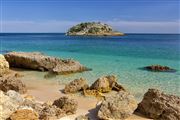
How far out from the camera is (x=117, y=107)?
28.2 feet

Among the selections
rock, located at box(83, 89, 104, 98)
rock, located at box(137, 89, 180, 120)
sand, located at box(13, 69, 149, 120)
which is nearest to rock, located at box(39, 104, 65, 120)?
sand, located at box(13, 69, 149, 120)

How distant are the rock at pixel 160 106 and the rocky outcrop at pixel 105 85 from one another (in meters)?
3.48

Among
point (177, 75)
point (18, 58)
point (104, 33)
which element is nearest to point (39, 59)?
point (18, 58)

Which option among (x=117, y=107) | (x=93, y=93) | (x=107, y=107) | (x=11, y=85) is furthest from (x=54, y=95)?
(x=117, y=107)

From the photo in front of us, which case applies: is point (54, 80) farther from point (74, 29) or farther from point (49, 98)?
point (74, 29)

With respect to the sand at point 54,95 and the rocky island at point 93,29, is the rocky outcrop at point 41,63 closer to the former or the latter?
the sand at point 54,95

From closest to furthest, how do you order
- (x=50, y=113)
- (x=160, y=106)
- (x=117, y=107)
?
(x=50, y=113), (x=117, y=107), (x=160, y=106)

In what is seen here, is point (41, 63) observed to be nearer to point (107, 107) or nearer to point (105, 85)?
point (105, 85)

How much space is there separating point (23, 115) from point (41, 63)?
11.5 metres

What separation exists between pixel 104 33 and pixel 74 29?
597 inches

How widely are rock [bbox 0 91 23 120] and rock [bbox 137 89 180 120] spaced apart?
3.91 meters

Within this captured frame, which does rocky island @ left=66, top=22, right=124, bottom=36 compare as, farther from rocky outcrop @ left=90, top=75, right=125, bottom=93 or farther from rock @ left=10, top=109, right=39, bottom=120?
rock @ left=10, top=109, right=39, bottom=120

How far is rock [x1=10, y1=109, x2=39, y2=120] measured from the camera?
7.72 m

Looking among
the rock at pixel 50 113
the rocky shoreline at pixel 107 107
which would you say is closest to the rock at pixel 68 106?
the rocky shoreline at pixel 107 107
